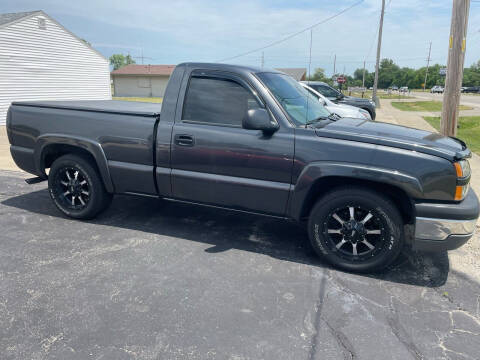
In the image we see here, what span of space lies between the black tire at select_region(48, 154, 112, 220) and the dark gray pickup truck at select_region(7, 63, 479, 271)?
0.02m

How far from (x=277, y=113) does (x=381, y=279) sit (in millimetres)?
1842

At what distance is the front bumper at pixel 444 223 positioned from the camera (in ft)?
10.6

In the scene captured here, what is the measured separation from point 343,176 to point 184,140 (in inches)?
65.2

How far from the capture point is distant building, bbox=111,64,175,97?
1849 inches

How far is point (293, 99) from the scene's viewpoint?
412 centimetres

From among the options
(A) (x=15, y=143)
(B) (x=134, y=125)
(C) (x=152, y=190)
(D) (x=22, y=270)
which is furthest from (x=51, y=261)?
(A) (x=15, y=143)

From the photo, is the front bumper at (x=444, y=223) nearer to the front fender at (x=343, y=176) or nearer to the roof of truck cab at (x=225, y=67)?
the front fender at (x=343, y=176)

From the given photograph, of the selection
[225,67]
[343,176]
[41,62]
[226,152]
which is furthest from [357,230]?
[41,62]

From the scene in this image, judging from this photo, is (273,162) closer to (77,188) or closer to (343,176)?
(343,176)

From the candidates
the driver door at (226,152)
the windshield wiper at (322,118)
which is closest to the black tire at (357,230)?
the driver door at (226,152)

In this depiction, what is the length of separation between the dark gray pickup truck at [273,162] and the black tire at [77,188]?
2 cm

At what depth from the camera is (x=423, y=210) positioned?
3268 mm

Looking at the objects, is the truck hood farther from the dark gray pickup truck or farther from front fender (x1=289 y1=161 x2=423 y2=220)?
front fender (x1=289 y1=161 x2=423 y2=220)

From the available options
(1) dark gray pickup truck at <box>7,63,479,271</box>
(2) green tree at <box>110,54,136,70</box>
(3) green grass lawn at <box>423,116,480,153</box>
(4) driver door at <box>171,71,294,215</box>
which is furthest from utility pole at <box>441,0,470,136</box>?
(2) green tree at <box>110,54,136,70</box>
